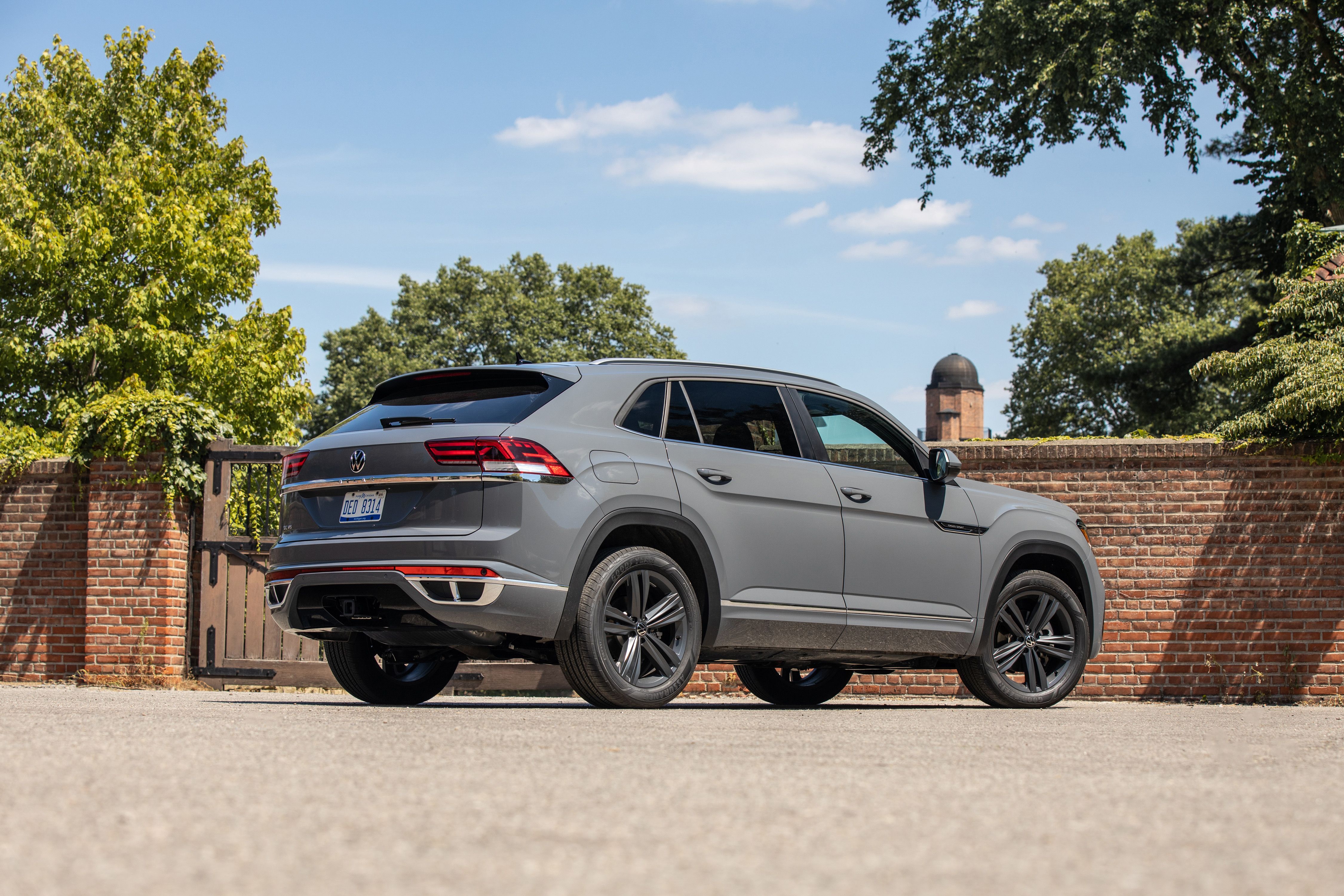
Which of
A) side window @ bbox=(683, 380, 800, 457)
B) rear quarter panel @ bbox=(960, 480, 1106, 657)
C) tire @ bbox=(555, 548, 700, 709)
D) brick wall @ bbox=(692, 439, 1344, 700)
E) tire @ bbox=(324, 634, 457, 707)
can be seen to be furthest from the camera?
brick wall @ bbox=(692, 439, 1344, 700)

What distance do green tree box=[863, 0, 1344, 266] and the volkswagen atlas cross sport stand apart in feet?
44.5

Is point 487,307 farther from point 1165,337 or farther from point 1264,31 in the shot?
point 1264,31

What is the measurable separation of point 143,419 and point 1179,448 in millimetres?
8380

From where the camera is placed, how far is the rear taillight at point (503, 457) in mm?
6355

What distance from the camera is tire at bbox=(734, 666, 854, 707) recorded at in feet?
30.0

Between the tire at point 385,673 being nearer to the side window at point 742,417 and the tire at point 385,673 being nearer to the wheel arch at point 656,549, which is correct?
the wheel arch at point 656,549

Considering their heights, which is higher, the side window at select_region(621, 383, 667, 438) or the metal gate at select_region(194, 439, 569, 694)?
the side window at select_region(621, 383, 667, 438)

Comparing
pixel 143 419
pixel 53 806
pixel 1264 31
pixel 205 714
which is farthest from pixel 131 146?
pixel 53 806

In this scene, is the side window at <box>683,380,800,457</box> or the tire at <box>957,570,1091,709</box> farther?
the tire at <box>957,570,1091,709</box>

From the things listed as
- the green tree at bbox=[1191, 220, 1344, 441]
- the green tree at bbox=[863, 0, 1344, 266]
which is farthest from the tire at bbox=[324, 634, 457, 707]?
the green tree at bbox=[863, 0, 1344, 266]

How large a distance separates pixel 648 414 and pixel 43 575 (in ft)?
22.9

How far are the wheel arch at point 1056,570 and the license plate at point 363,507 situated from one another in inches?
149

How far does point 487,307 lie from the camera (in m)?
48.4

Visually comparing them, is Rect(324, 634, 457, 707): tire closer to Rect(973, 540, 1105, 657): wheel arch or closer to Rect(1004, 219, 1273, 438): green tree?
Rect(973, 540, 1105, 657): wheel arch
